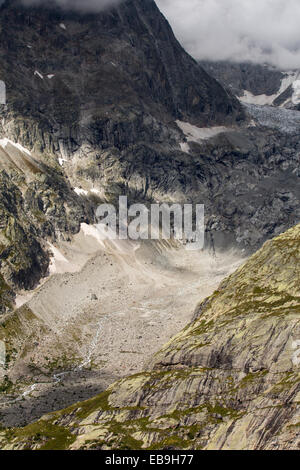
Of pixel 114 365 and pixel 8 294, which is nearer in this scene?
pixel 114 365

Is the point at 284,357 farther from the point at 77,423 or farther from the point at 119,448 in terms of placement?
the point at 77,423

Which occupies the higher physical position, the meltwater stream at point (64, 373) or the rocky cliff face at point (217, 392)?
the rocky cliff face at point (217, 392)

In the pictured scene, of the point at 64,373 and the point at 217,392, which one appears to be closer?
the point at 217,392

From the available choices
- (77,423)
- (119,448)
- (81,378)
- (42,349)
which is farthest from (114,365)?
(119,448)

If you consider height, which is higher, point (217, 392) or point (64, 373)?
point (217, 392)

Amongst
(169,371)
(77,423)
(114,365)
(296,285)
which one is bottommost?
(114,365)

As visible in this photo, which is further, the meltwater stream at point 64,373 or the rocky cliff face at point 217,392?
the meltwater stream at point 64,373

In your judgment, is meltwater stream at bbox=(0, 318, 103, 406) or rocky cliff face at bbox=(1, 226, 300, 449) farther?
meltwater stream at bbox=(0, 318, 103, 406)

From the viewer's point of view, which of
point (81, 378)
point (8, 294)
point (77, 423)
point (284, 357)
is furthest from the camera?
point (8, 294)
